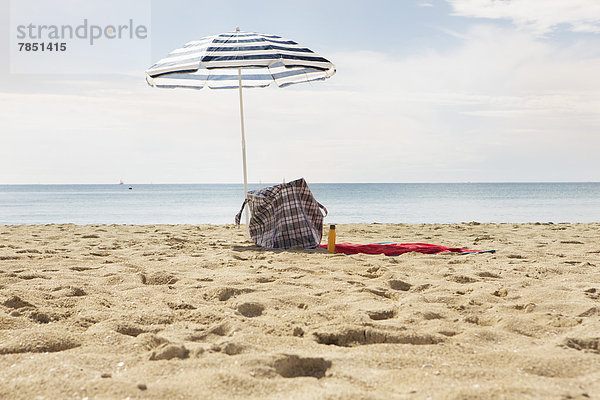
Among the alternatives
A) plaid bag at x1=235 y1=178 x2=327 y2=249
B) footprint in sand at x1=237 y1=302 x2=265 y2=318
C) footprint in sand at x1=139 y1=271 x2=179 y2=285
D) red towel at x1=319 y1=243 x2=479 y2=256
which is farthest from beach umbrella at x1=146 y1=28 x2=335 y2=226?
footprint in sand at x1=237 y1=302 x2=265 y2=318

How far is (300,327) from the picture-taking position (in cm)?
258

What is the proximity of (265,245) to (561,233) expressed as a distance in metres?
4.39

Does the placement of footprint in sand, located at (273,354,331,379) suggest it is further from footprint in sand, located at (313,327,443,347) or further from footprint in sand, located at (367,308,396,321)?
footprint in sand, located at (367,308,396,321)

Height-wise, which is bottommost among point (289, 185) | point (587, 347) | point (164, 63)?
point (587, 347)

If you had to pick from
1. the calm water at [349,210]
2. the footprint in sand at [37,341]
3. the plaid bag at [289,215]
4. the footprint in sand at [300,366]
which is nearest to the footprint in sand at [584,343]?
the footprint in sand at [300,366]

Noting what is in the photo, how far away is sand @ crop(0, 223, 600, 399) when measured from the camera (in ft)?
6.17

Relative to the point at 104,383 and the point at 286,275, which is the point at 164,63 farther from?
the point at 104,383

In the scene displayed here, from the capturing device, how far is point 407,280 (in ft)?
12.4

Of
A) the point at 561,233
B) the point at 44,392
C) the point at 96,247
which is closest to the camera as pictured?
the point at 44,392

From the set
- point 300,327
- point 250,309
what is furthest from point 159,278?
point 300,327

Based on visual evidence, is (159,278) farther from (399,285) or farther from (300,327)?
(399,285)

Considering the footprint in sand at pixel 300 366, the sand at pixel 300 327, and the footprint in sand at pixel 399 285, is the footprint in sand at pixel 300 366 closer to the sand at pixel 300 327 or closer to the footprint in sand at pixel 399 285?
the sand at pixel 300 327

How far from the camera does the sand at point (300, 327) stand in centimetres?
188

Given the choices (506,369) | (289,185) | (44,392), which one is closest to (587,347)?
(506,369)
